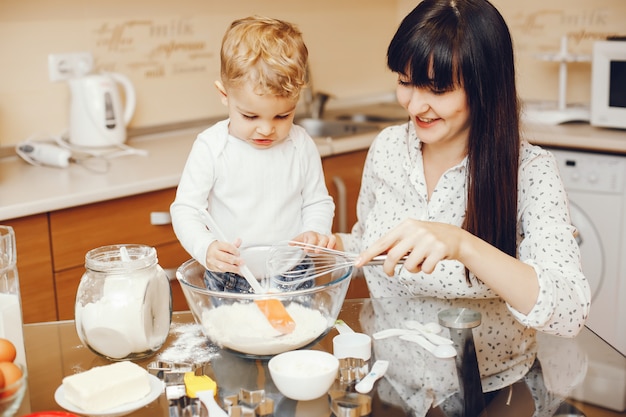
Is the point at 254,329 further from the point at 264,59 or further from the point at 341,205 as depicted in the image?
the point at 341,205

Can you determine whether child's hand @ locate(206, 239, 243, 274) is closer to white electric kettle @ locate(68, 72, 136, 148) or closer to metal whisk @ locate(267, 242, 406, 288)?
metal whisk @ locate(267, 242, 406, 288)

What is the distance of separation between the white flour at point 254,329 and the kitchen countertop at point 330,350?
0.10ft

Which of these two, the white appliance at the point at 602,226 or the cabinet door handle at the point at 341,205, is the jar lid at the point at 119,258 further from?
the white appliance at the point at 602,226

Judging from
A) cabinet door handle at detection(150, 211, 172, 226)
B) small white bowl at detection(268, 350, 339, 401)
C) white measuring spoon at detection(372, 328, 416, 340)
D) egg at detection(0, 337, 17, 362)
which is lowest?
cabinet door handle at detection(150, 211, 172, 226)

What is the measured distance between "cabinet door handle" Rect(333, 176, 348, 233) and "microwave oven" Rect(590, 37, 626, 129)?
3.30ft

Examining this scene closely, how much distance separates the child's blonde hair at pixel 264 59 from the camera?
137 centimetres

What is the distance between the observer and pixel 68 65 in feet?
8.30

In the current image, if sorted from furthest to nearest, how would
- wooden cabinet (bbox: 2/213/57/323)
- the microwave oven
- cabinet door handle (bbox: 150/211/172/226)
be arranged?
the microwave oven
cabinet door handle (bbox: 150/211/172/226)
wooden cabinet (bbox: 2/213/57/323)

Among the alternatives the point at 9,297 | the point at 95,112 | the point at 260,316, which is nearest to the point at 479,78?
the point at 260,316

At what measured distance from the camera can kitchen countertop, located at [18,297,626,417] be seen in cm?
96

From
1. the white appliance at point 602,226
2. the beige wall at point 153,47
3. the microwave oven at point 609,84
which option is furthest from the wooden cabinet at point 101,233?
the microwave oven at point 609,84

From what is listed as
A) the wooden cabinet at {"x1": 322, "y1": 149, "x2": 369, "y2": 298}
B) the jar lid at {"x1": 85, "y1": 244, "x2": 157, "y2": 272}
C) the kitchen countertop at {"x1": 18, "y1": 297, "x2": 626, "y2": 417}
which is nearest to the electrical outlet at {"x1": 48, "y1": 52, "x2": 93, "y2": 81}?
the wooden cabinet at {"x1": 322, "y1": 149, "x2": 369, "y2": 298}

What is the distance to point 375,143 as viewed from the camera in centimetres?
173

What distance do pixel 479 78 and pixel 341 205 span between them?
4.41ft
